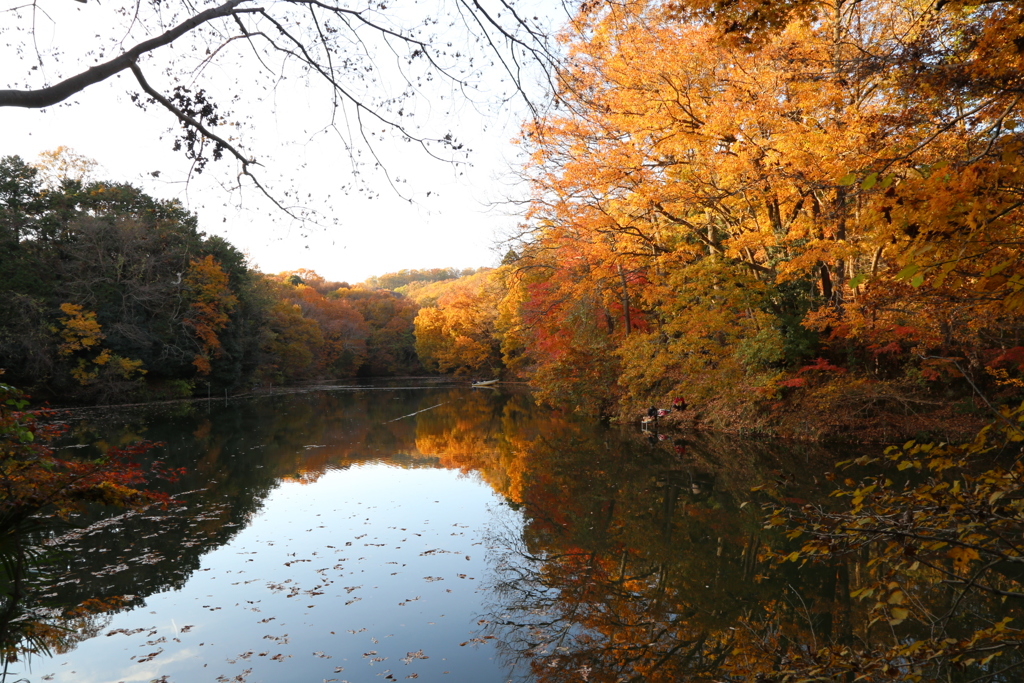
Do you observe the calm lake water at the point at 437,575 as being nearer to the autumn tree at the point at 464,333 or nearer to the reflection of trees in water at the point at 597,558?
the reflection of trees in water at the point at 597,558

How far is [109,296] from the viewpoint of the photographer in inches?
1225

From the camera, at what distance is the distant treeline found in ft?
90.3

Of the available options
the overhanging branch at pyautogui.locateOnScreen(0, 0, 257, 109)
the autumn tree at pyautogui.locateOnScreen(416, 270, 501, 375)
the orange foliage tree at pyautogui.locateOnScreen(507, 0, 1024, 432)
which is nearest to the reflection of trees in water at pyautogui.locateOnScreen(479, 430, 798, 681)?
the orange foliage tree at pyautogui.locateOnScreen(507, 0, 1024, 432)

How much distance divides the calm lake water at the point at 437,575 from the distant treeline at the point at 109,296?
16187 mm

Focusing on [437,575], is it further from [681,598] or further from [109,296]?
[109,296]

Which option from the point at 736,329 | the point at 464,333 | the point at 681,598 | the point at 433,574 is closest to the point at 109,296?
the point at 464,333

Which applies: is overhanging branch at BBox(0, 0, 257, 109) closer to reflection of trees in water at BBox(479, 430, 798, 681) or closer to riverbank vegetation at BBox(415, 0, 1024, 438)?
riverbank vegetation at BBox(415, 0, 1024, 438)

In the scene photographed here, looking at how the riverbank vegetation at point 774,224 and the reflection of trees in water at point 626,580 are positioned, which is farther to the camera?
the riverbank vegetation at point 774,224

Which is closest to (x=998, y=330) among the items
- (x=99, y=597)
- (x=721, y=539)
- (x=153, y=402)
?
(x=721, y=539)

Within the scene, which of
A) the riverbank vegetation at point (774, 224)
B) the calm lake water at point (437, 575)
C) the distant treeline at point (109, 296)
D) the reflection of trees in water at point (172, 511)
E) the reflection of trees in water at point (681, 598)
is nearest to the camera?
the reflection of trees in water at point (681, 598)

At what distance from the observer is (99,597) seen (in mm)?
6664

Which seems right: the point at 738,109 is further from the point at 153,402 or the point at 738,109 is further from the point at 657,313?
the point at 153,402

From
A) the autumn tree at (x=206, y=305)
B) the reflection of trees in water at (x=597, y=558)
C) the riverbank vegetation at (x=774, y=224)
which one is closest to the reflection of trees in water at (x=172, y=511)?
the reflection of trees in water at (x=597, y=558)

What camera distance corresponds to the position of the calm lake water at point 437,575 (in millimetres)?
5242
